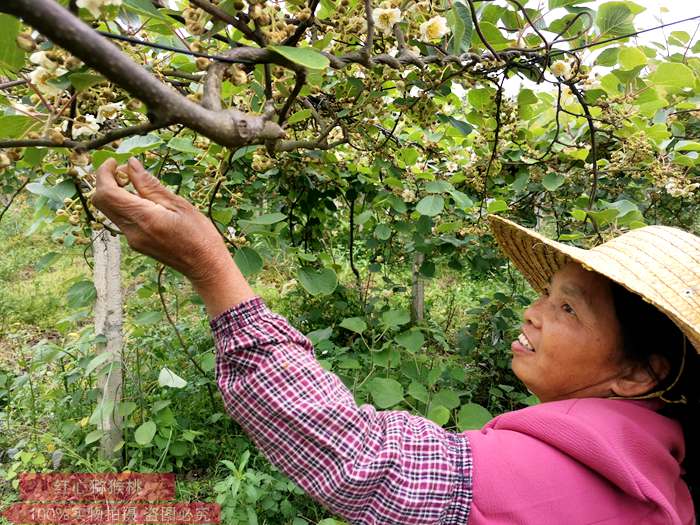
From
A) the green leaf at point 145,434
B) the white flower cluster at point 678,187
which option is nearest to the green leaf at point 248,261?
the green leaf at point 145,434

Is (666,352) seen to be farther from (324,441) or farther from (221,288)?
(221,288)

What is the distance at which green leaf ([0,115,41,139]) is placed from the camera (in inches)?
31.1

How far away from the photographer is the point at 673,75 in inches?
53.4

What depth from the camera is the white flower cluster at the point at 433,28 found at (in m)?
1.16

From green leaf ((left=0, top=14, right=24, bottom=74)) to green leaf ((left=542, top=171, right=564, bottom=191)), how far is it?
5.34ft

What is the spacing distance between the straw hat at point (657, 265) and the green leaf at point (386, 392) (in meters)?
0.76

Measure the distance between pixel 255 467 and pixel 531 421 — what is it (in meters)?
1.92

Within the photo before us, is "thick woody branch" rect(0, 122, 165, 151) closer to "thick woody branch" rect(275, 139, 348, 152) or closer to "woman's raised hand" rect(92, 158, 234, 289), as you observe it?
"woman's raised hand" rect(92, 158, 234, 289)

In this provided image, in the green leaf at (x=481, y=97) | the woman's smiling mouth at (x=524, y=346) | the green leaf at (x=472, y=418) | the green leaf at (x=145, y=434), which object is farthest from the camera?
the green leaf at (x=145, y=434)

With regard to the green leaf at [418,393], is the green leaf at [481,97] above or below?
above

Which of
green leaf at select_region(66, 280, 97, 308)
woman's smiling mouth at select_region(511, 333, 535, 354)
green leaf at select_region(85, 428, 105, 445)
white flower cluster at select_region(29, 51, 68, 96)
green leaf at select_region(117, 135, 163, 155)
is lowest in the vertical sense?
green leaf at select_region(85, 428, 105, 445)

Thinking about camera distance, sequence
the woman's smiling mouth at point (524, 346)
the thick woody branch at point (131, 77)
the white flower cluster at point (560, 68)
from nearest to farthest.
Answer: the thick woody branch at point (131, 77), the woman's smiling mouth at point (524, 346), the white flower cluster at point (560, 68)

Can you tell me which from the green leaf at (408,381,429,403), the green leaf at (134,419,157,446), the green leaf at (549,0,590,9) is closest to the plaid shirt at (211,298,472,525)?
the green leaf at (408,381,429,403)

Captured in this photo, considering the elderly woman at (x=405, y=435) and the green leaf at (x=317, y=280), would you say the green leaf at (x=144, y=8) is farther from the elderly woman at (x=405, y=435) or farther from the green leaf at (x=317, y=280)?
→ the green leaf at (x=317, y=280)
